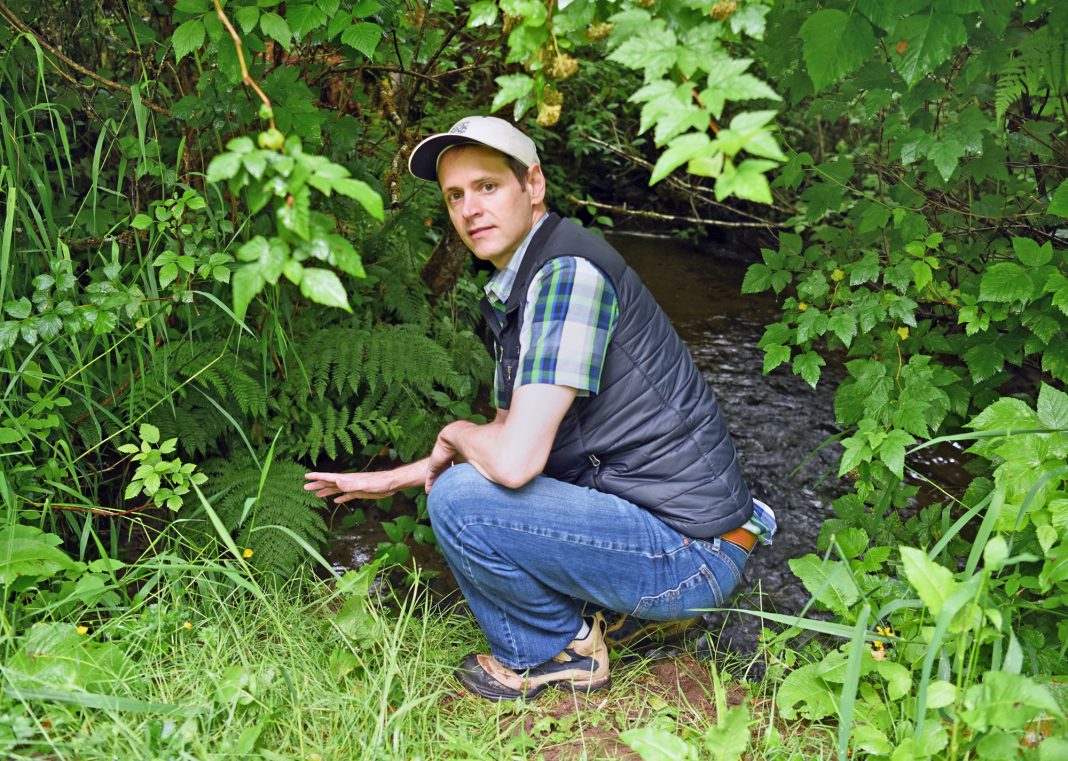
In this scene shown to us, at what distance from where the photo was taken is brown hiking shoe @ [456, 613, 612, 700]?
2.25m

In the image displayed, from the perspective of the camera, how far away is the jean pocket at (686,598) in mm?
2189

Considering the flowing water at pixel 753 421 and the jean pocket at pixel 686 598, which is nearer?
the jean pocket at pixel 686 598

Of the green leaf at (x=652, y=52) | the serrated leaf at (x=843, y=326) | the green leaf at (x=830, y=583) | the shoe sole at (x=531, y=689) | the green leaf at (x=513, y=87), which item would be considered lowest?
the shoe sole at (x=531, y=689)

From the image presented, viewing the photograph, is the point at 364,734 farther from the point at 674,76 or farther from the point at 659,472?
the point at 674,76

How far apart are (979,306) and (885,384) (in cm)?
41

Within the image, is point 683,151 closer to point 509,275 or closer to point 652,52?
point 652,52

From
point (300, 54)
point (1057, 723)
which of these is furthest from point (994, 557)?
point (300, 54)

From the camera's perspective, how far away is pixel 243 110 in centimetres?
248

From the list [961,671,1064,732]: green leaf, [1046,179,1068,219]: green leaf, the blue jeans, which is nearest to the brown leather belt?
the blue jeans

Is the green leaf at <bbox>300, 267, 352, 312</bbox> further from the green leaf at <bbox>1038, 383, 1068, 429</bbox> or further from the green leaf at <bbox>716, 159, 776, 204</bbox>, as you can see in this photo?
the green leaf at <bbox>1038, 383, 1068, 429</bbox>

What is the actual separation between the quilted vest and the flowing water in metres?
0.40

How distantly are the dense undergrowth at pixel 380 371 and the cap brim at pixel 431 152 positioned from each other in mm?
208

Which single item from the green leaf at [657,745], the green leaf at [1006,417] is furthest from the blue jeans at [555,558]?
the green leaf at [1006,417]

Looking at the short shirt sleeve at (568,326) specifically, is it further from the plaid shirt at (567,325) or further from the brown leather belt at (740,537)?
the brown leather belt at (740,537)
